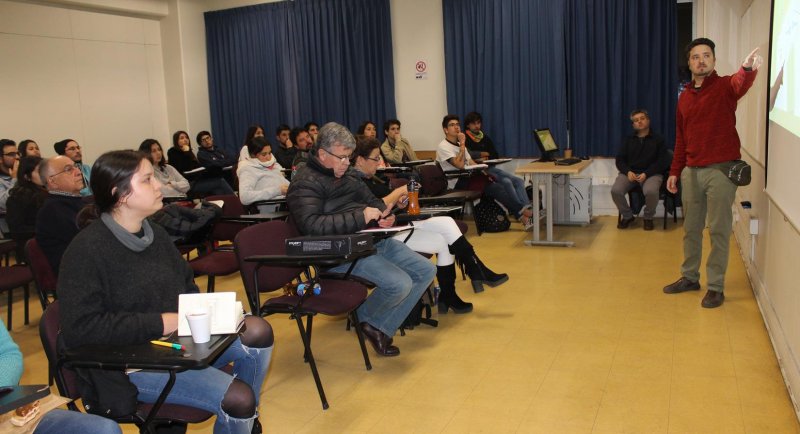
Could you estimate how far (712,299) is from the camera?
415cm

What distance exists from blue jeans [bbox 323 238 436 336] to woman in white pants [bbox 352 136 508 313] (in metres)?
0.23

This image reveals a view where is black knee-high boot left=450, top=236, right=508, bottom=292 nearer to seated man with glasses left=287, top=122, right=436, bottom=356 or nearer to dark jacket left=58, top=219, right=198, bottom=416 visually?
seated man with glasses left=287, top=122, right=436, bottom=356

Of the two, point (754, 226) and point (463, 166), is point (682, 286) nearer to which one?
point (754, 226)

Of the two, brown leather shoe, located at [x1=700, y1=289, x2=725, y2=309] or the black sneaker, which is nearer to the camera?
brown leather shoe, located at [x1=700, y1=289, x2=725, y2=309]

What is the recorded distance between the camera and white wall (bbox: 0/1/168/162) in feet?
25.3

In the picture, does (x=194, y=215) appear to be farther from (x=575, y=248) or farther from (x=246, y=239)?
(x=575, y=248)

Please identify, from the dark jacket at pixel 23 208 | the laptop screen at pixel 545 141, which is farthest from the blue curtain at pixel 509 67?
the dark jacket at pixel 23 208

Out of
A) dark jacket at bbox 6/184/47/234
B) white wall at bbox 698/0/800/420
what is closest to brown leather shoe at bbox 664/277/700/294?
white wall at bbox 698/0/800/420

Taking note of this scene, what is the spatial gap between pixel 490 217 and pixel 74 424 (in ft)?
18.1

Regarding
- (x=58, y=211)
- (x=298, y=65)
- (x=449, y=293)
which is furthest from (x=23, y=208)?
(x=298, y=65)

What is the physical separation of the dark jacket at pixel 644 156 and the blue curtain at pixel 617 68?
1.03ft

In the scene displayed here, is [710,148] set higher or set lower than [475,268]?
higher

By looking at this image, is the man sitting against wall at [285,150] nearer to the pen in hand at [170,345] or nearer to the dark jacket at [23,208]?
the dark jacket at [23,208]

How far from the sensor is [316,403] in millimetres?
3123
